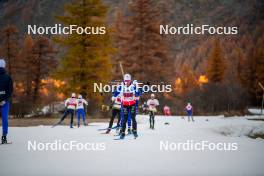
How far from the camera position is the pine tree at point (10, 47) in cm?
4666

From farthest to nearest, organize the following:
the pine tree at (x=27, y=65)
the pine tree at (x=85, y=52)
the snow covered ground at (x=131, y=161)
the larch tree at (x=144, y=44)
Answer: the larch tree at (x=144, y=44), the pine tree at (x=27, y=65), the pine tree at (x=85, y=52), the snow covered ground at (x=131, y=161)

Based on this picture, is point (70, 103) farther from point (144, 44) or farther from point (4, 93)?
point (144, 44)

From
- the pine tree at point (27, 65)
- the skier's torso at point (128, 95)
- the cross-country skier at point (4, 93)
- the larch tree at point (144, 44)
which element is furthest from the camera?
the larch tree at point (144, 44)

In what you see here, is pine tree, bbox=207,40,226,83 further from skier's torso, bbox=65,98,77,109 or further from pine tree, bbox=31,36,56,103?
skier's torso, bbox=65,98,77,109

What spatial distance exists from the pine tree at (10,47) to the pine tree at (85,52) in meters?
13.9

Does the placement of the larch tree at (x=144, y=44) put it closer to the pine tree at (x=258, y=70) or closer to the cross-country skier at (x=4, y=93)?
the pine tree at (x=258, y=70)

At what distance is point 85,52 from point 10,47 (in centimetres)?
1651

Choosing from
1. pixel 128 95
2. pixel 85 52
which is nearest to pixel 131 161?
Result: pixel 128 95

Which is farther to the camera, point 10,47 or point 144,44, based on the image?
point 144,44

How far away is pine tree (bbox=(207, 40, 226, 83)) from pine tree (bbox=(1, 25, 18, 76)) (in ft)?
109

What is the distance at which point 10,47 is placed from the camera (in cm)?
4675

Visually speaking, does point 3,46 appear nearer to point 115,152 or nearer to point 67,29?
point 67,29

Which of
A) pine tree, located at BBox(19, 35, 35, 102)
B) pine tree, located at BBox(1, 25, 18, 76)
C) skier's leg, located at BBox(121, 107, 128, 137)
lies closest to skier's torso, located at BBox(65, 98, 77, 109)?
skier's leg, located at BBox(121, 107, 128, 137)

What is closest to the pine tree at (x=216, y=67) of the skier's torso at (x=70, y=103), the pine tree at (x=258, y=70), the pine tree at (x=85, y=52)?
the pine tree at (x=258, y=70)
